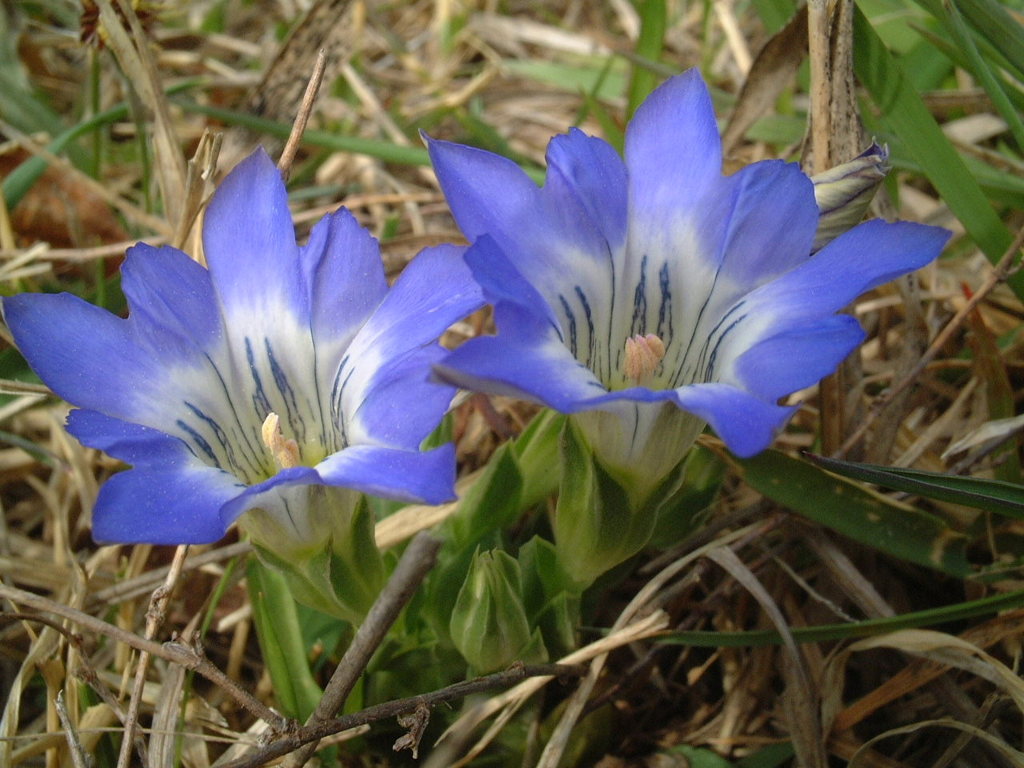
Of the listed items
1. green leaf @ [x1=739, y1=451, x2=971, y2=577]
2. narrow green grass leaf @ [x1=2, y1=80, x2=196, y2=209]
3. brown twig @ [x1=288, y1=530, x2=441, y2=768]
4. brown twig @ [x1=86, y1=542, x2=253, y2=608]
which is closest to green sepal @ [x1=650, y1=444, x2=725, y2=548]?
green leaf @ [x1=739, y1=451, x2=971, y2=577]

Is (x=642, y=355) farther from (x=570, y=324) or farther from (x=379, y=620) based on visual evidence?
(x=379, y=620)

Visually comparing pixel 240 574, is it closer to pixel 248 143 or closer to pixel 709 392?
pixel 709 392

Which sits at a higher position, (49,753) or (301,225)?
(301,225)

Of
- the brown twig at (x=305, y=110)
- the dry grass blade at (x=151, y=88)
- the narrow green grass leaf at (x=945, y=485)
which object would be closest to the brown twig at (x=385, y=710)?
the narrow green grass leaf at (x=945, y=485)

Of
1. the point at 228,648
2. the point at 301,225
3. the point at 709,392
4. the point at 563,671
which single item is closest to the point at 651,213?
the point at 709,392

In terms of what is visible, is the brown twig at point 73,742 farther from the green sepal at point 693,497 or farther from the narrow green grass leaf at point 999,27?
the narrow green grass leaf at point 999,27

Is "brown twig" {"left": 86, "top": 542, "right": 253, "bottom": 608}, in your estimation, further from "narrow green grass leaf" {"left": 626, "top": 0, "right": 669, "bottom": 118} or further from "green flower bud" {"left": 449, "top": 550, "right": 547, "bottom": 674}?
"narrow green grass leaf" {"left": 626, "top": 0, "right": 669, "bottom": 118}

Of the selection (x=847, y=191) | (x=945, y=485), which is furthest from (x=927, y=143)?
(x=945, y=485)
